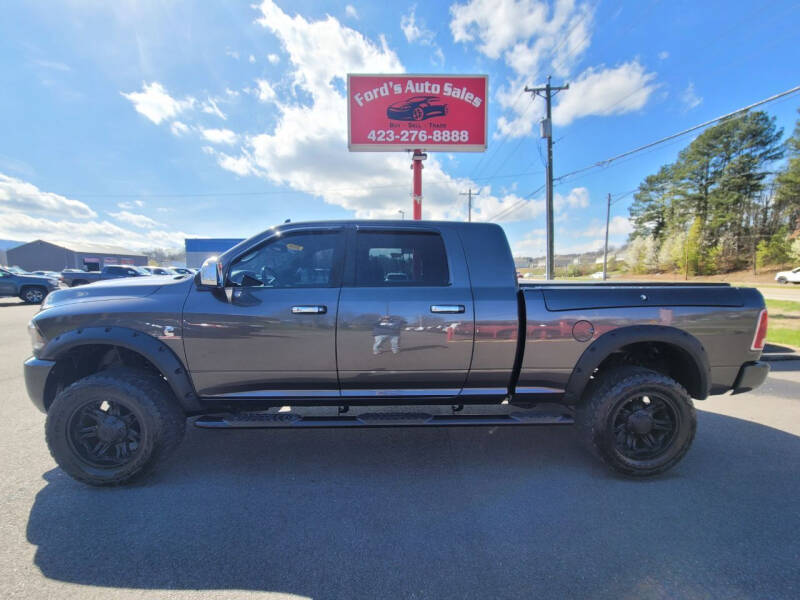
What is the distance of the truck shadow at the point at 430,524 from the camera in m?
1.82

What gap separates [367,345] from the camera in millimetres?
2635

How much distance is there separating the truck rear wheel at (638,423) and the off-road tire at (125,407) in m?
3.32

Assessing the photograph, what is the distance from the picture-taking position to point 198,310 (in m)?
2.60

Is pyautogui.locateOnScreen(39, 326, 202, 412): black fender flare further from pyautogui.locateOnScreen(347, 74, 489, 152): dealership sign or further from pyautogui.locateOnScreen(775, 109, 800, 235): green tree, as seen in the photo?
pyautogui.locateOnScreen(775, 109, 800, 235): green tree

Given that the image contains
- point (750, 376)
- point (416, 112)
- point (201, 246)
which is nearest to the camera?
point (750, 376)

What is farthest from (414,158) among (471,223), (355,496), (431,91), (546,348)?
(355,496)

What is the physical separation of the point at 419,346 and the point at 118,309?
2.31 meters

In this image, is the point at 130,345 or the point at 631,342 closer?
the point at 130,345

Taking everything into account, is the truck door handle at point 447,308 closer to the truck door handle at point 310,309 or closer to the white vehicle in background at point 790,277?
the truck door handle at point 310,309

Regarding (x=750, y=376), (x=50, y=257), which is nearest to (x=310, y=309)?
(x=750, y=376)

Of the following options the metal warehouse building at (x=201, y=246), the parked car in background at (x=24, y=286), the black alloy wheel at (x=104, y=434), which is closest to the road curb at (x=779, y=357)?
the black alloy wheel at (x=104, y=434)

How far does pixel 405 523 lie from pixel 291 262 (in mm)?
2092

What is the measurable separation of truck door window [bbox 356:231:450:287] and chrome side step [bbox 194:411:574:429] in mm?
1069

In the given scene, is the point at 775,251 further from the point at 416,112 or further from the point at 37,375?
the point at 37,375
